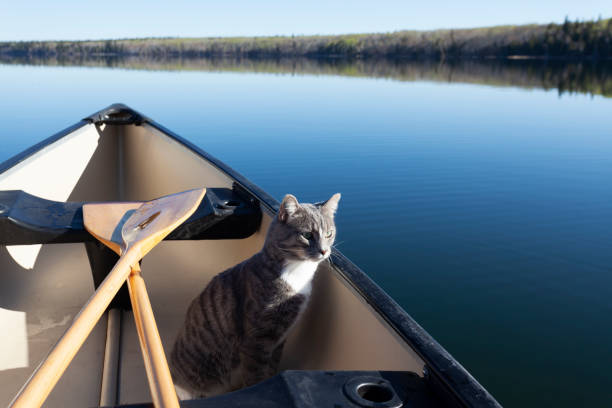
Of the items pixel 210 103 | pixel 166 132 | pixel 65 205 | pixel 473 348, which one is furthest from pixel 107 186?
pixel 210 103

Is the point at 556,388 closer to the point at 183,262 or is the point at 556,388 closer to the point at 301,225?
the point at 301,225

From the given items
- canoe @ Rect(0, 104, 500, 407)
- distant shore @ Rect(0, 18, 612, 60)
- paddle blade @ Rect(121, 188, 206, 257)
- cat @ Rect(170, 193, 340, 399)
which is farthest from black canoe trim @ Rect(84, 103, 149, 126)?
distant shore @ Rect(0, 18, 612, 60)

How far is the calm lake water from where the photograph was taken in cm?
363

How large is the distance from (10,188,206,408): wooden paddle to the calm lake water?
2.36 metres

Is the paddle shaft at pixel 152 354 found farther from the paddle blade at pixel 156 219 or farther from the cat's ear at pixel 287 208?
the cat's ear at pixel 287 208

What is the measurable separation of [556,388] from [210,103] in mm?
16358

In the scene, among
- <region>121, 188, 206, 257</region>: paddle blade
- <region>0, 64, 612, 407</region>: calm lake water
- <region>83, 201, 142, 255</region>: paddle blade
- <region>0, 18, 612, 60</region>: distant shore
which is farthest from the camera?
<region>0, 18, 612, 60</region>: distant shore

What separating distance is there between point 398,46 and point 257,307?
198 feet

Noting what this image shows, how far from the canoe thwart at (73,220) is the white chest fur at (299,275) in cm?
71

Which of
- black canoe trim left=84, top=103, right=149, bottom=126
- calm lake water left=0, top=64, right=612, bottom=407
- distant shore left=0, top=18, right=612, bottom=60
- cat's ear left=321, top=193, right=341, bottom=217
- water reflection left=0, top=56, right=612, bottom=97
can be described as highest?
distant shore left=0, top=18, right=612, bottom=60

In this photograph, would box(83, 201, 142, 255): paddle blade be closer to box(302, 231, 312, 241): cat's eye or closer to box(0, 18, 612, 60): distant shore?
box(302, 231, 312, 241): cat's eye

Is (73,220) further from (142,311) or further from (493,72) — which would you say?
(493,72)

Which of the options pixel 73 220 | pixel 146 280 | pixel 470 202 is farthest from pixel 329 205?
pixel 470 202

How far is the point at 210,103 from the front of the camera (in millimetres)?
17797
